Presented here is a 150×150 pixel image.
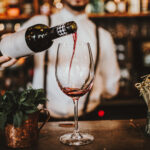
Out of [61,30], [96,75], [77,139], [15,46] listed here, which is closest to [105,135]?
[77,139]

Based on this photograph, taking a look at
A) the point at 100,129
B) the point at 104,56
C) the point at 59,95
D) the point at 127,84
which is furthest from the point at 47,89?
the point at 127,84

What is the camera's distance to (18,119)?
679 millimetres

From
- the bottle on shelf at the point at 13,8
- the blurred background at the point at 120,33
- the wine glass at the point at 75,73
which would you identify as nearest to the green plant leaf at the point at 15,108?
the wine glass at the point at 75,73

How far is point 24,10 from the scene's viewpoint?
2713 millimetres

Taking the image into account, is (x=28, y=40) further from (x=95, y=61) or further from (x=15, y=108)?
(x=95, y=61)

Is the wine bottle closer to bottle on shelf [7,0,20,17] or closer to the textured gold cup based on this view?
the textured gold cup

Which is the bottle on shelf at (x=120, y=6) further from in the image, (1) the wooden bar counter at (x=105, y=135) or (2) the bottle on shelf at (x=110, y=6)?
(1) the wooden bar counter at (x=105, y=135)

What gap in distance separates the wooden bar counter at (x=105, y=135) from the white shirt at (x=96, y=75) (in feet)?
2.21

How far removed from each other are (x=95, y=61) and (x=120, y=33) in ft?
4.03

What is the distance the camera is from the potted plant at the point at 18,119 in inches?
27.1

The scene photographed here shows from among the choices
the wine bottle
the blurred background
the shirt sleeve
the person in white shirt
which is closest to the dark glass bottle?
the wine bottle

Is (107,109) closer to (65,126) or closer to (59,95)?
(59,95)

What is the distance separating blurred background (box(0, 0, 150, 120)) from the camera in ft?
8.61

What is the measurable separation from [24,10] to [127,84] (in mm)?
1333
